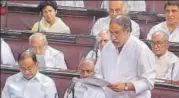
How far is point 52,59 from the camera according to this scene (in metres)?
4.08

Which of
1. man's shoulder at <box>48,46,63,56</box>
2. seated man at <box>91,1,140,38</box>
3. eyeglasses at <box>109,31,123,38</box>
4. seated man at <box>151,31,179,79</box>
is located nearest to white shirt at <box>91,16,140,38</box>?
seated man at <box>91,1,140,38</box>

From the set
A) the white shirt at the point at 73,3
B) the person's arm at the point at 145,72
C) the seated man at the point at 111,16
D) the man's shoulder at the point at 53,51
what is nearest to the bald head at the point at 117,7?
the seated man at the point at 111,16

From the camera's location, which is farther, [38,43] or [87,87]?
[38,43]

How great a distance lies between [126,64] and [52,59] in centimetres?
139

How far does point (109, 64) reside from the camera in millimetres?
2826

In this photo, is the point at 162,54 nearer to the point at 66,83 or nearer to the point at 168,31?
the point at 168,31

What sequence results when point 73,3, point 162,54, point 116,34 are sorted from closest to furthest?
point 116,34
point 162,54
point 73,3

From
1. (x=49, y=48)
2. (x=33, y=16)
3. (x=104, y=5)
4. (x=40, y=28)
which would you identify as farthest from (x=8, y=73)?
(x=104, y=5)

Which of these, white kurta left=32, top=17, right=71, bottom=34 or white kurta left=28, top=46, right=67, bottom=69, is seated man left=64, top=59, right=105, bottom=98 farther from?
white kurta left=32, top=17, right=71, bottom=34

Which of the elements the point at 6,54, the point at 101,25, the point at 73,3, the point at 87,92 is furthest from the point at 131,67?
the point at 73,3

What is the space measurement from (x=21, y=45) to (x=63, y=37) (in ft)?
1.41

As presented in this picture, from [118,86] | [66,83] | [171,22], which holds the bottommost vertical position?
[66,83]

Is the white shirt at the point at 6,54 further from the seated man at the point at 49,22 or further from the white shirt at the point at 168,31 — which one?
the white shirt at the point at 168,31

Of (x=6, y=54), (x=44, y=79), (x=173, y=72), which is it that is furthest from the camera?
(x=6, y=54)
